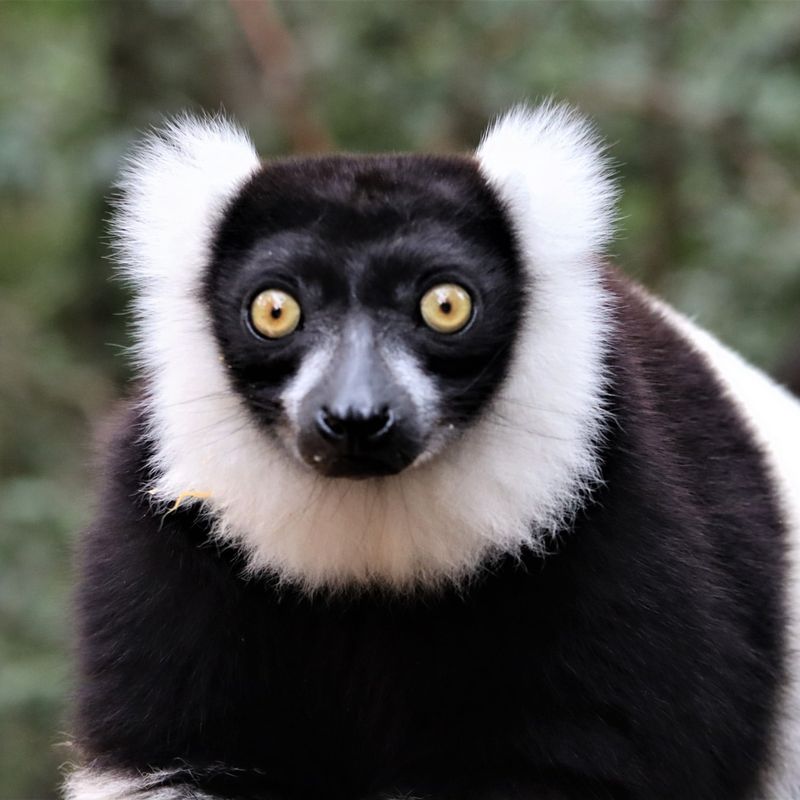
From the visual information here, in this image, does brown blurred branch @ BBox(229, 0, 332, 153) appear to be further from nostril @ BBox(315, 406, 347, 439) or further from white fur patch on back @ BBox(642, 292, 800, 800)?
nostril @ BBox(315, 406, 347, 439)

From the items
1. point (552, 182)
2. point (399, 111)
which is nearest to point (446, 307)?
point (552, 182)

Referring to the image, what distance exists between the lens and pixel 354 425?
9.94ft

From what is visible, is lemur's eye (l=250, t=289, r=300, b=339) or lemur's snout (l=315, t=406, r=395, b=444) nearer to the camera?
lemur's snout (l=315, t=406, r=395, b=444)

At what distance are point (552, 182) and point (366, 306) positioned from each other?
2.29ft

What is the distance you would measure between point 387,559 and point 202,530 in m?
0.54

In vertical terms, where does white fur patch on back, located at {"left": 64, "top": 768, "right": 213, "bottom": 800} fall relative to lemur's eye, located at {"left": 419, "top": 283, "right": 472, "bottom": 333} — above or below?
below

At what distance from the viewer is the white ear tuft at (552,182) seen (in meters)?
3.55

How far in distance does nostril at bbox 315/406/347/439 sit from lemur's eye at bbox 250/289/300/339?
34 centimetres

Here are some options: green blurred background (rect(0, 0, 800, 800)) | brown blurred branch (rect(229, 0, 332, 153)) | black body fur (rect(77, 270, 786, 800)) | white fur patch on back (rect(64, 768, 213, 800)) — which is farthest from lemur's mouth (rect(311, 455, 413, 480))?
brown blurred branch (rect(229, 0, 332, 153))

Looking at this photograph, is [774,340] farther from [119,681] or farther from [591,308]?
[119,681]

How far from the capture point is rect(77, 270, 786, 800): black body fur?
3424 mm

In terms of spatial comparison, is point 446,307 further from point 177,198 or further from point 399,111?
point 399,111

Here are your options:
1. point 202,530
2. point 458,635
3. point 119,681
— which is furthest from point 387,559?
point 119,681

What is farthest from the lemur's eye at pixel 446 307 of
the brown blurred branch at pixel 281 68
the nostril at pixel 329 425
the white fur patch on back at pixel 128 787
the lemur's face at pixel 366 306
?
the brown blurred branch at pixel 281 68
